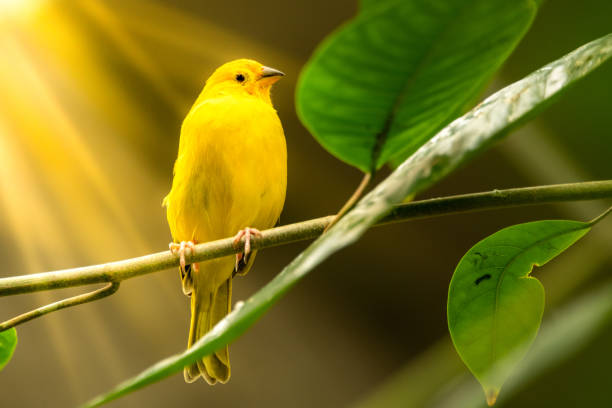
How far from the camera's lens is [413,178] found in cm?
35

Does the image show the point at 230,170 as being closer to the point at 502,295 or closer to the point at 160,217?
the point at 502,295

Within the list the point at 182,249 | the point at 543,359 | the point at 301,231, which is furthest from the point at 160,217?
the point at 543,359

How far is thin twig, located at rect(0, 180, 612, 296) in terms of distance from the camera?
48 centimetres

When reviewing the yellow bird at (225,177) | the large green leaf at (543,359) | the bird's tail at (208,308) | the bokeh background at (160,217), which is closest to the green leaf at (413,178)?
the large green leaf at (543,359)

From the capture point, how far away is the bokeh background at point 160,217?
2.73 metres

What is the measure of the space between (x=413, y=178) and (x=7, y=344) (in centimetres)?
49

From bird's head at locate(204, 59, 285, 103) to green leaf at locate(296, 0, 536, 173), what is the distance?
1.13m

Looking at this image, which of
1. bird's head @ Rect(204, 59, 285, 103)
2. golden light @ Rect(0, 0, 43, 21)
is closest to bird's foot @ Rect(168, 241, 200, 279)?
bird's head @ Rect(204, 59, 285, 103)

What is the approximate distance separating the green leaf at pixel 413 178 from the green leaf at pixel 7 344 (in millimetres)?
353

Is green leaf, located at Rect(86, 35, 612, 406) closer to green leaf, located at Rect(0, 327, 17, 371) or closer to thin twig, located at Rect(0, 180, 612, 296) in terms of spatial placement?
thin twig, located at Rect(0, 180, 612, 296)

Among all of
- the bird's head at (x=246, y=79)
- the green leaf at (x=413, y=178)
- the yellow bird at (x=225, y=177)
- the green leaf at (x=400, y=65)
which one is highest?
the bird's head at (x=246, y=79)

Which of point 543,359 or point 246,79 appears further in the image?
point 246,79

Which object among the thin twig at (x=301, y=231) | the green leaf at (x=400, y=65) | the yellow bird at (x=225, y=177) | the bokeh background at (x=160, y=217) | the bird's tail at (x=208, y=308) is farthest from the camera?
the bokeh background at (x=160, y=217)

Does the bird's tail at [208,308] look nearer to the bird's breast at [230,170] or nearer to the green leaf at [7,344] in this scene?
the bird's breast at [230,170]
